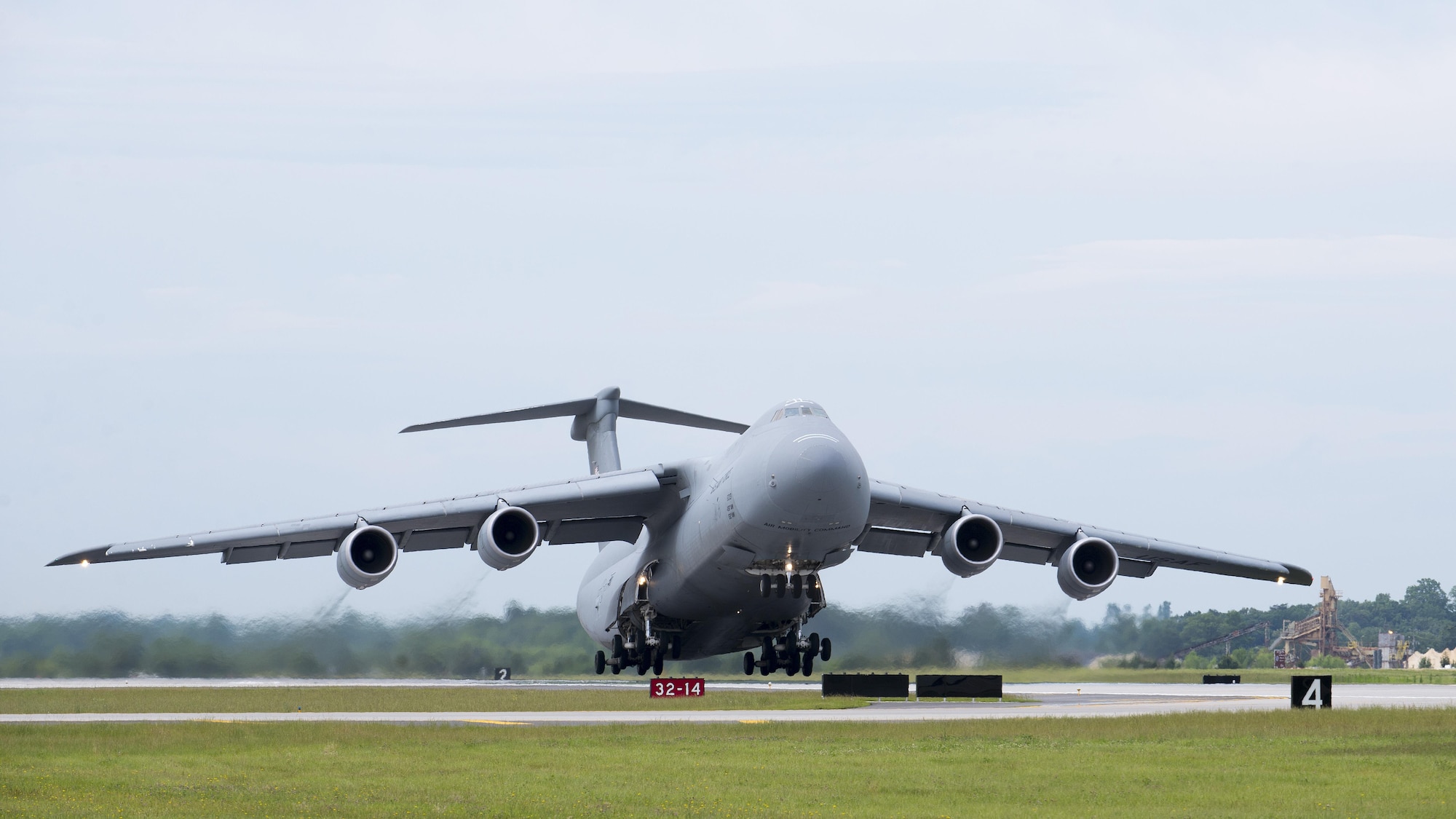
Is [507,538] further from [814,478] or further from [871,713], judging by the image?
[871,713]

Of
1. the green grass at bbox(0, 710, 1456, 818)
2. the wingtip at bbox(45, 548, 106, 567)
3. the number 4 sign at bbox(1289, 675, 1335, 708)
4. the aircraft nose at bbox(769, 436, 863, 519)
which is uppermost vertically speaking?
the aircraft nose at bbox(769, 436, 863, 519)

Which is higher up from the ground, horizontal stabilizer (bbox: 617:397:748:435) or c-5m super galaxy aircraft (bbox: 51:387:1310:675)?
horizontal stabilizer (bbox: 617:397:748:435)

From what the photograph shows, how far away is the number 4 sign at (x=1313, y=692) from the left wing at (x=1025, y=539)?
6246mm

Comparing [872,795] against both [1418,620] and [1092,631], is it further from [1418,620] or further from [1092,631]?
[1418,620]

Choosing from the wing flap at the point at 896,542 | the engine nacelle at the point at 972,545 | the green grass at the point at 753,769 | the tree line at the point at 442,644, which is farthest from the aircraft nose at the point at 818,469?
the tree line at the point at 442,644

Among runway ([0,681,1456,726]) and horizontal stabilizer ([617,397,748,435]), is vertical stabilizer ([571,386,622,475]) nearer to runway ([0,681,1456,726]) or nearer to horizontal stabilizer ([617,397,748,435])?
horizontal stabilizer ([617,397,748,435])

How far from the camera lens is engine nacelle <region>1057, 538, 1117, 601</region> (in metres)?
25.3

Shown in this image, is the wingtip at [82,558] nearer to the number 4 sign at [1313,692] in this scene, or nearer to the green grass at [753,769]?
the green grass at [753,769]

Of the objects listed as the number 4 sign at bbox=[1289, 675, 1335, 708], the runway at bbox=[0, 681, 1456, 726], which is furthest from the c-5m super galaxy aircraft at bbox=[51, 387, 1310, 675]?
the number 4 sign at bbox=[1289, 675, 1335, 708]

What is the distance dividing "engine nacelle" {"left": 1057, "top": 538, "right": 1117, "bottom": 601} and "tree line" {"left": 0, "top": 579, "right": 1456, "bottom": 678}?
18.5 feet

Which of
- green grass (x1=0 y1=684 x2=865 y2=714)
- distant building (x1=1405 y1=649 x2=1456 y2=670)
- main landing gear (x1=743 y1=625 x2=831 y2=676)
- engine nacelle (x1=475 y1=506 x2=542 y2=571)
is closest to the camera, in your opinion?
green grass (x1=0 y1=684 x2=865 y2=714)

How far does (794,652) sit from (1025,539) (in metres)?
4.80

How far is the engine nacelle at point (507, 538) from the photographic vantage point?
23516 millimetres

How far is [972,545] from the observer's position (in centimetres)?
2514
